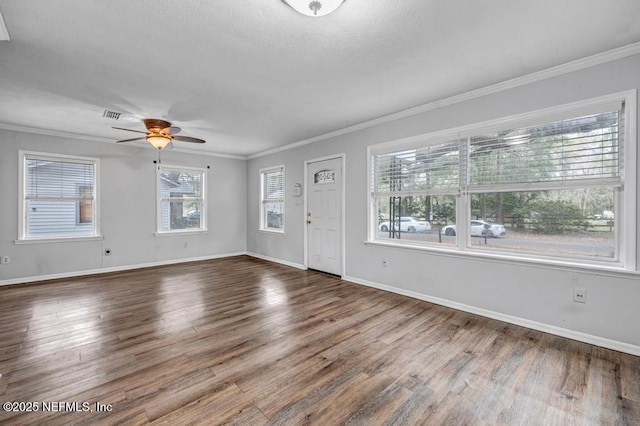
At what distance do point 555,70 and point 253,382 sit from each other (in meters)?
3.74

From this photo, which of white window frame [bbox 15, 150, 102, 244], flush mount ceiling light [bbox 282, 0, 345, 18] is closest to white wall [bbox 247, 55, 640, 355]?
flush mount ceiling light [bbox 282, 0, 345, 18]

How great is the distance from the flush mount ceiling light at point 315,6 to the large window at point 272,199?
14.1ft

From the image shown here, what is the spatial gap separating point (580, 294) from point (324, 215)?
3.49 meters

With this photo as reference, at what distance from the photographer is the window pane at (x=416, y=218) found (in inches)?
142

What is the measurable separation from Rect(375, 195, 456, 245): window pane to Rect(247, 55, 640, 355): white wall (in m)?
0.23

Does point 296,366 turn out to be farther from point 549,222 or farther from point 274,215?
point 274,215

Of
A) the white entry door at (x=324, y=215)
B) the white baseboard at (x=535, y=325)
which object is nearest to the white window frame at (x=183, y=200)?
the white entry door at (x=324, y=215)

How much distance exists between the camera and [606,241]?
254 centimetres

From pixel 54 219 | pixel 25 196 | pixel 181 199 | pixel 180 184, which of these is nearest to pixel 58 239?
pixel 54 219

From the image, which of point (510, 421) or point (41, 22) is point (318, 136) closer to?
point (41, 22)

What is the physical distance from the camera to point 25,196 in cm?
463

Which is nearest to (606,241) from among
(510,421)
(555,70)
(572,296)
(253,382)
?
(572,296)

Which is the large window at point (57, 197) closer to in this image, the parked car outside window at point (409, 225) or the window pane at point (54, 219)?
the window pane at point (54, 219)

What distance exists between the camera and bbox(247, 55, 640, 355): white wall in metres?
2.42
